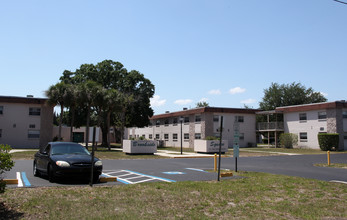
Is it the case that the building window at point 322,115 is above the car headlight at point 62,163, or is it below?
above

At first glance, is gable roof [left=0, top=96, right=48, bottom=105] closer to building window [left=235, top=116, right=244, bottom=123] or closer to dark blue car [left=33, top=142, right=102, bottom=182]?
Result: building window [left=235, top=116, right=244, bottom=123]

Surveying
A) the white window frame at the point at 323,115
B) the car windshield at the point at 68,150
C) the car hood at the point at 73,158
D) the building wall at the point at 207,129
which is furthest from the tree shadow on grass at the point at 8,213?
the white window frame at the point at 323,115

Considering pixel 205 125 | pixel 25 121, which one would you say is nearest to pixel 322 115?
pixel 205 125

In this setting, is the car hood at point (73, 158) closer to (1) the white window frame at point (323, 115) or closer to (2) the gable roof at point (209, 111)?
(2) the gable roof at point (209, 111)

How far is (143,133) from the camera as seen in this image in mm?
61812

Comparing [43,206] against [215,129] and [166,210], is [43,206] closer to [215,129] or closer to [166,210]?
[166,210]

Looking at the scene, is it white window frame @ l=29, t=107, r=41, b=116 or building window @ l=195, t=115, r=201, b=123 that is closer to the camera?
white window frame @ l=29, t=107, r=41, b=116

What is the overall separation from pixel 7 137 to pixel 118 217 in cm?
3562

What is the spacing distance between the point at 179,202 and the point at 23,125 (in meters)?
34.6

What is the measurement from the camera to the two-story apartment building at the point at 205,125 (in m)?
43.1

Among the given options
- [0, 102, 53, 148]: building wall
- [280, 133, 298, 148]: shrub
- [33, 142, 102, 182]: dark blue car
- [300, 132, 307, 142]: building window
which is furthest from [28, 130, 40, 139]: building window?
[300, 132, 307, 142]: building window

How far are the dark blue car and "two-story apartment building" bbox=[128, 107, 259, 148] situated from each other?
27452 millimetres

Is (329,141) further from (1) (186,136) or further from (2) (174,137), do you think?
(2) (174,137)

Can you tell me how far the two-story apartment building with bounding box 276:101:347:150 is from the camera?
3741 cm
